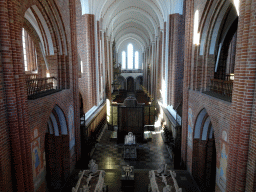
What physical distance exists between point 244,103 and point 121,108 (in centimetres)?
847

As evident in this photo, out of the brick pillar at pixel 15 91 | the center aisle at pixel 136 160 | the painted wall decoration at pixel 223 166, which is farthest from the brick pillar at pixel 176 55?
the brick pillar at pixel 15 91

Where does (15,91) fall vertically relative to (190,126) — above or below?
above

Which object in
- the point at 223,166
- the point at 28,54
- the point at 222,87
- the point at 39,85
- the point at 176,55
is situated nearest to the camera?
the point at 223,166

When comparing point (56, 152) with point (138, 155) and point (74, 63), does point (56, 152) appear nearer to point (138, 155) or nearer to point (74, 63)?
point (74, 63)

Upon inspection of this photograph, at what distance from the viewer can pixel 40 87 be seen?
596 centimetres

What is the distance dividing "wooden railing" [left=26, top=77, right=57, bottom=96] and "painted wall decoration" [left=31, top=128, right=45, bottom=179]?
1.19 meters

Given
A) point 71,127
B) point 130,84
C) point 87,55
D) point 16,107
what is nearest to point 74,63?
point 71,127

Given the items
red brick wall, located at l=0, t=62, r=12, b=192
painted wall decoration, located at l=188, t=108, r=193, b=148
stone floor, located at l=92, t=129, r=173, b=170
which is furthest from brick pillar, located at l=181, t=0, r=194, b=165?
red brick wall, located at l=0, t=62, r=12, b=192

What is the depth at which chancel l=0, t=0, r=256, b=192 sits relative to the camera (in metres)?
3.93

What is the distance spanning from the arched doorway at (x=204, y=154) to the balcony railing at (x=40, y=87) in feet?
18.5

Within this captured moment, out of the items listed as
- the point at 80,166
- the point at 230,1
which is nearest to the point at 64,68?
the point at 80,166

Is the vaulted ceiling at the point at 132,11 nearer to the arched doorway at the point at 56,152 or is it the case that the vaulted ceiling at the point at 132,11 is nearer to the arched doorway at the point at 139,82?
the arched doorway at the point at 56,152

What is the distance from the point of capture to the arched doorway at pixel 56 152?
7.25 meters

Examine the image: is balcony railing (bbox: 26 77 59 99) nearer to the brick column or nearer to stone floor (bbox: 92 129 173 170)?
stone floor (bbox: 92 129 173 170)
